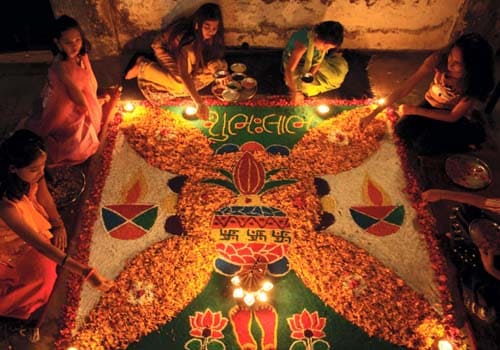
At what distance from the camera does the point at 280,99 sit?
5270 millimetres

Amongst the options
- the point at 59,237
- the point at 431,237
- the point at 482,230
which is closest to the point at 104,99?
the point at 59,237

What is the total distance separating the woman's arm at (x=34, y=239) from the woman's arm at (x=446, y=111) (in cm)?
351

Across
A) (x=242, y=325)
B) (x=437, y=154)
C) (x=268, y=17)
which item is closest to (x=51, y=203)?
(x=242, y=325)

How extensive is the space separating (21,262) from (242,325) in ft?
6.17

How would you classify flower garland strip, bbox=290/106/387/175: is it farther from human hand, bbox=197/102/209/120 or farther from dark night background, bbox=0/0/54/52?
dark night background, bbox=0/0/54/52

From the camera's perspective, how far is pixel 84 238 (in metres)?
4.06

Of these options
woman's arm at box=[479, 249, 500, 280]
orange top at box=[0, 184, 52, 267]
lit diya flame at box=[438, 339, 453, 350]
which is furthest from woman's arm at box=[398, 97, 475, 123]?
orange top at box=[0, 184, 52, 267]

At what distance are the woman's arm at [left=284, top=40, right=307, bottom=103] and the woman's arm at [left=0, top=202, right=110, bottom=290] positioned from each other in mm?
3098

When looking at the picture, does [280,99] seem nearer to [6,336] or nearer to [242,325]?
[242,325]

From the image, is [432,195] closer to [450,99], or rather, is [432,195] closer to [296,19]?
[450,99]

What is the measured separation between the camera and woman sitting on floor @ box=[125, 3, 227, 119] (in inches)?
190

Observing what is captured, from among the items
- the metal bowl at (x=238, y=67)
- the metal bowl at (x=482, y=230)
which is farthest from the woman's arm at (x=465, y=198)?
the metal bowl at (x=238, y=67)

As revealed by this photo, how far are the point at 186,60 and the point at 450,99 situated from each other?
2948 mm

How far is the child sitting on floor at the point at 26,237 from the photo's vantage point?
3.04 metres
